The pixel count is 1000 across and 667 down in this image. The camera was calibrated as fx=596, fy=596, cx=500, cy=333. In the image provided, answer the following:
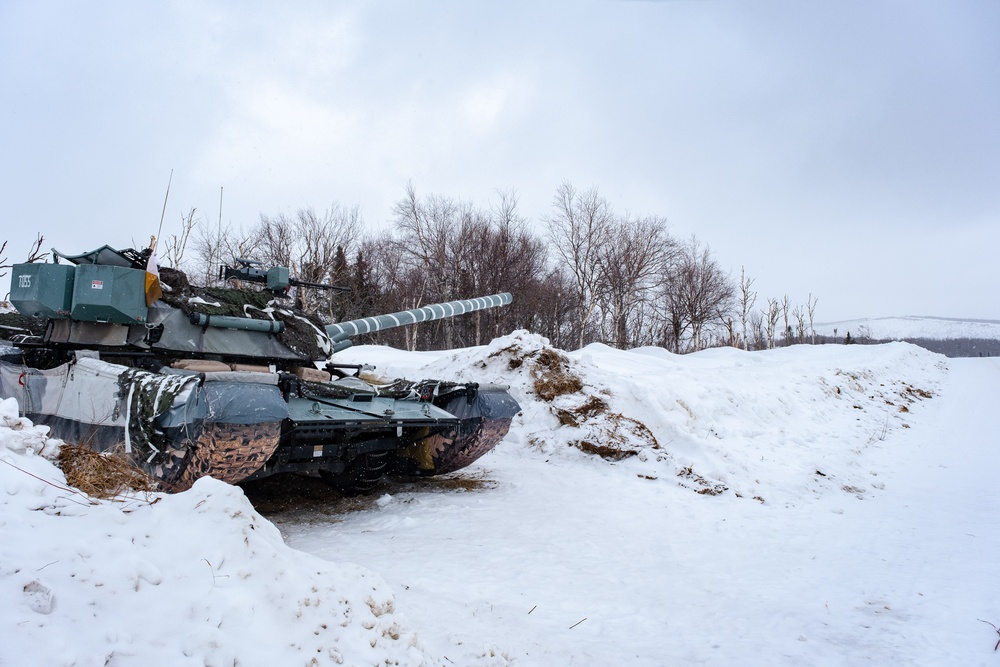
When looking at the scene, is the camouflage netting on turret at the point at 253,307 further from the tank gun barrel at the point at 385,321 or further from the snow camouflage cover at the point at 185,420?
the snow camouflage cover at the point at 185,420

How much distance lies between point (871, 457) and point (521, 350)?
5209mm

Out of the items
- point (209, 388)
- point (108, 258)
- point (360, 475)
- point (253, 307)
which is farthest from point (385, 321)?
point (209, 388)

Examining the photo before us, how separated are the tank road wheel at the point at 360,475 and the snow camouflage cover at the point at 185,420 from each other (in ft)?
4.55

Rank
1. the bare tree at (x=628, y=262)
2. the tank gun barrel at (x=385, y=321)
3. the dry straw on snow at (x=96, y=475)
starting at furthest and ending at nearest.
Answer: the bare tree at (x=628, y=262)
the tank gun barrel at (x=385, y=321)
the dry straw on snow at (x=96, y=475)

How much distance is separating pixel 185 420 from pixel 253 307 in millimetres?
2386

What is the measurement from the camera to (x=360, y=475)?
5.59 m

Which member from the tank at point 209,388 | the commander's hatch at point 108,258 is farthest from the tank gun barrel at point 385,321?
the commander's hatch at point 108,258

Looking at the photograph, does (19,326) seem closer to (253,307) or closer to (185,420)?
(253,307)

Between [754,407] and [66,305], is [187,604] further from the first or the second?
[754,407]

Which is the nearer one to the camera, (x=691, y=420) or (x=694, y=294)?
(x=691, y=420)

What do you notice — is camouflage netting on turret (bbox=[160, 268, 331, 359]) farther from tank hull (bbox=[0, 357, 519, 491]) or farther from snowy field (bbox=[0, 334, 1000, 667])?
snowy field (bbox=[0, 334, 1000, 667])

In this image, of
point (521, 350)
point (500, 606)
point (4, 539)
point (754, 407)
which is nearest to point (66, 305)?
point (4, 539)

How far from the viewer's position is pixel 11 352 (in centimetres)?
618

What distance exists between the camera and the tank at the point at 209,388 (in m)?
4.01
